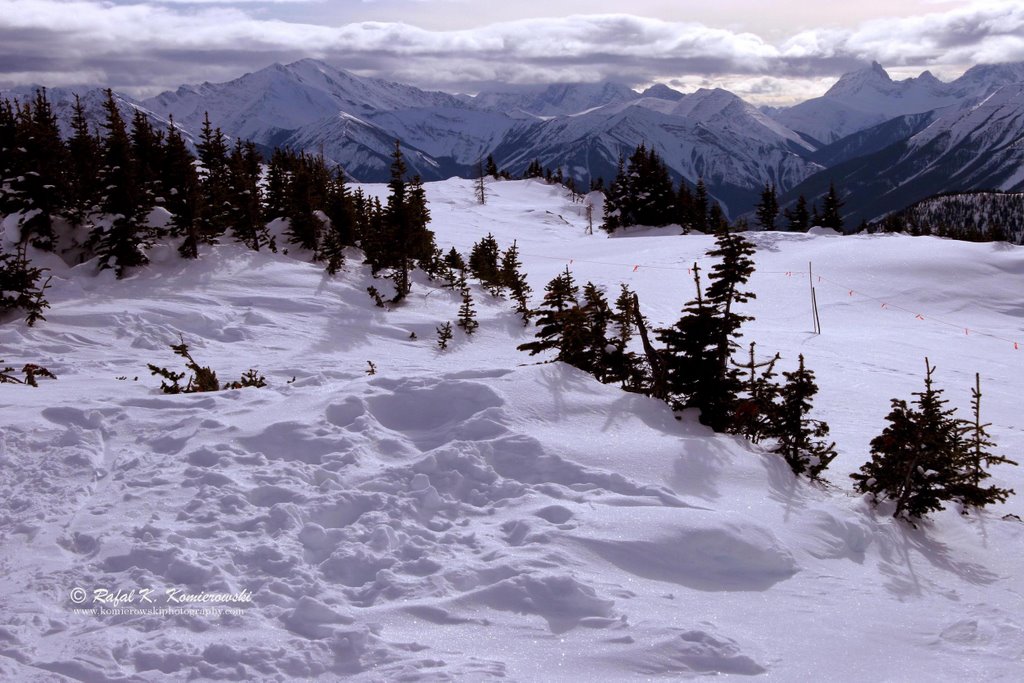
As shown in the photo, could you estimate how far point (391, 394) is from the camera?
10.7m

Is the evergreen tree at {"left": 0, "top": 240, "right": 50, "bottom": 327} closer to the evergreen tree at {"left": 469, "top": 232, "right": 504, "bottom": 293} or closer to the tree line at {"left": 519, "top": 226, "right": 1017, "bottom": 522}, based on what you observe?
the tree line at {"left": 519, "top": 226, "right": 1017, "bottom": 522}

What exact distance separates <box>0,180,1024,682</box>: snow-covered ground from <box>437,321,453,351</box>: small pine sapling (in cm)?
788

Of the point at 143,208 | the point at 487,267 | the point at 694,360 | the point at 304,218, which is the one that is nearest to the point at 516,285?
the point at 487,267

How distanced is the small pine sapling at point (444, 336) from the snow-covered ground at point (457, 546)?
25.9 feet

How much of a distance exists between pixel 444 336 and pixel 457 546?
16.0 m

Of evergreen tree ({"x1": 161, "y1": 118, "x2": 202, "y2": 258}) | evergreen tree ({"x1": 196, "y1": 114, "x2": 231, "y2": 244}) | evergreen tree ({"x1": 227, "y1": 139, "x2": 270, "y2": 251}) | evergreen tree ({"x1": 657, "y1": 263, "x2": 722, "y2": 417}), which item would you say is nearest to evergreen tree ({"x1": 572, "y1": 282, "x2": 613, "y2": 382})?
evergreen tree ({"x1": 657, "y1": 263, "x2": 722, "y2": 417})

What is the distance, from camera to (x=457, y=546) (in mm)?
7223

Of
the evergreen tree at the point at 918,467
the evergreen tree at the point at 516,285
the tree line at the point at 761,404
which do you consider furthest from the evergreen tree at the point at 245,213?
the evergreen tree at the point at 918,467

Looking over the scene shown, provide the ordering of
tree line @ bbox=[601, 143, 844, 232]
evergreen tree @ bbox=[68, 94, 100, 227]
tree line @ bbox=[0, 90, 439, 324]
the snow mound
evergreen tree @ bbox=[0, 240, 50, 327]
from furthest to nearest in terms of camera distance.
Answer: tree line @ bbox=[601, 143, 844, 232] < evergreen tree @ bbox=[68, 94, 100, 227] < tree line @ bbox=[0, 90, 439, 324] < evergreen tree @ bbox=[0, 240, 50, 327] < the snow mound

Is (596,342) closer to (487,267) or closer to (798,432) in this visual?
(798,432)

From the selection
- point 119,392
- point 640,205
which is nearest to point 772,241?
point 640,205

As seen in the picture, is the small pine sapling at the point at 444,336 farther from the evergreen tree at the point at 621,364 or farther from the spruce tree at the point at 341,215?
the spruce tree at the point at 341,215

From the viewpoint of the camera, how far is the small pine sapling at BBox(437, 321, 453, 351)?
2256 cm

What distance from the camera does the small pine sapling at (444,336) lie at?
2256 cm
